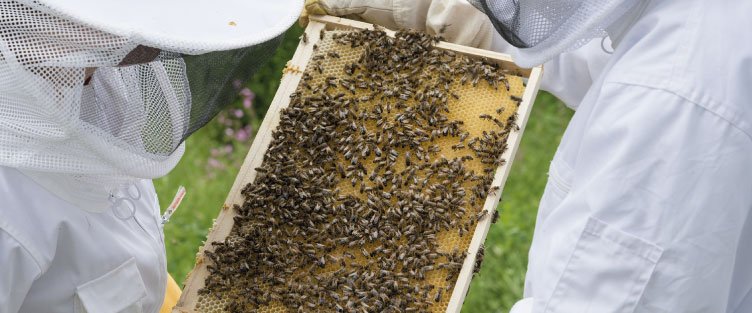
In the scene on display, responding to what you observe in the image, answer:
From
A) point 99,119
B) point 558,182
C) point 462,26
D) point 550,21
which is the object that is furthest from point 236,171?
point 550,21

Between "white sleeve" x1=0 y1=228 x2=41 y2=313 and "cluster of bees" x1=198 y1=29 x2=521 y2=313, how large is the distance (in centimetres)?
80

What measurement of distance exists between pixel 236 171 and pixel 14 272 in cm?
410

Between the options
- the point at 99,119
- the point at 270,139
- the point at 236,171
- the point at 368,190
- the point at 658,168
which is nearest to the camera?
the point at 658,168

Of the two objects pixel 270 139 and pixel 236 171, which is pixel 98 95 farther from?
pixel 236 171

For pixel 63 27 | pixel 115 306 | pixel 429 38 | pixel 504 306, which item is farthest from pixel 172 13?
pixel 504 306

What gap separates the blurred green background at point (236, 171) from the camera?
6070 mm

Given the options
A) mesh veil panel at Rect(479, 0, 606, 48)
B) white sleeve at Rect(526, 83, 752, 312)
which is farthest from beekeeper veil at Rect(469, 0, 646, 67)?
white sleeve at Rect(526, 83, 752, 312)

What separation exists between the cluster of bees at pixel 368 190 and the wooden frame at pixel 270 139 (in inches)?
1.4

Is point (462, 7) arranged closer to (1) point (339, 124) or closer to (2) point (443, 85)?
(2) point (443, 85)

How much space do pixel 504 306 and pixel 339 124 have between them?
8.90 ft

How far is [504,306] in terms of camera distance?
5902mm

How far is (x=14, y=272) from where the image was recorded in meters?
2.75

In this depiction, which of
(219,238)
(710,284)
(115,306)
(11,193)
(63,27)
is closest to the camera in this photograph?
(63,27)

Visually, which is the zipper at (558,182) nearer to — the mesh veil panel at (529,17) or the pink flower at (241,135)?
the mesh veil panel at (529,17)
